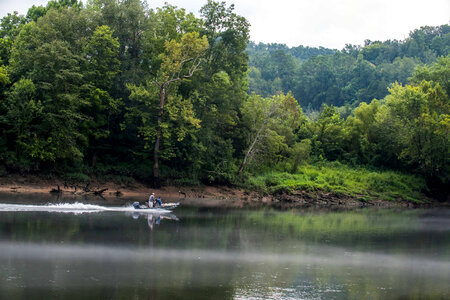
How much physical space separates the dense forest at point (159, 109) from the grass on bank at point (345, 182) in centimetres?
135

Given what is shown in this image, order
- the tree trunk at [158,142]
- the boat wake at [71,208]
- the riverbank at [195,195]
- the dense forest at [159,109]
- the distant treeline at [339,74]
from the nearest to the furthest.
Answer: the boat wake at [71,208] → the riverbank at [195,195] → the dense forest at [159,109] → the tree trunk at [158,142] → the distant treeline at [339,74]

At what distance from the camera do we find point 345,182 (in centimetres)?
6100

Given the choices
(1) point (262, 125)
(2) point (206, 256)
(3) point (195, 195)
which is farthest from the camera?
(1) point (262, 125)

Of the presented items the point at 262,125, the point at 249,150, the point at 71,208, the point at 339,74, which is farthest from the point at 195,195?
the point at 339,74

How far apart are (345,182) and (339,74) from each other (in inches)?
3565

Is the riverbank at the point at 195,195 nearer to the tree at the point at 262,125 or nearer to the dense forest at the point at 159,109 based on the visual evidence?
the dense forest at the point at 159,109

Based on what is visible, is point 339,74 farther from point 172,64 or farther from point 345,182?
point 172,64

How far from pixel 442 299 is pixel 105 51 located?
40.1m

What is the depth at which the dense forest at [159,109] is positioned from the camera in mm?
47719

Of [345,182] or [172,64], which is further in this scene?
[345,182]

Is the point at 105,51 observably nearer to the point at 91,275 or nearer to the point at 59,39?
the point at 59,39

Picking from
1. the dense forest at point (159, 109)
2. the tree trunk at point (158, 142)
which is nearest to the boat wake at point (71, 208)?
the dense forest at point (159, 109)

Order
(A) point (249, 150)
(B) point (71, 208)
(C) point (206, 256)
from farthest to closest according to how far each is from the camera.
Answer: (A) point (249, 150) → (B) point (71, 208) → (C) point (206, 256)

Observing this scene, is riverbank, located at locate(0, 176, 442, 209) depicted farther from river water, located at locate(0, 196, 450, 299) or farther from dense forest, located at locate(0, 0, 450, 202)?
river water, located at locate(0, 196, 450, 299)
